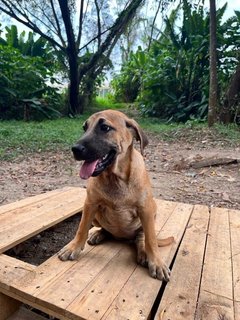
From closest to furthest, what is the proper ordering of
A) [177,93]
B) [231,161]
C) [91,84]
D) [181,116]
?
[231,161]
[181,116]
[177,93]
[91,84]

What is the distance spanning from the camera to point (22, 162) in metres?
5.34

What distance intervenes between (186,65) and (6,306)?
1049cm

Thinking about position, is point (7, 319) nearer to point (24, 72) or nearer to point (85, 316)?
point (85, 316)

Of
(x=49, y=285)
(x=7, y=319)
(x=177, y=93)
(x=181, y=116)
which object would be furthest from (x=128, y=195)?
(x=177, y=93)

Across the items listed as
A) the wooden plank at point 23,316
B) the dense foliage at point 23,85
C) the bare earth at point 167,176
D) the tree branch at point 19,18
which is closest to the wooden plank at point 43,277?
the wooden plank at point 23,316

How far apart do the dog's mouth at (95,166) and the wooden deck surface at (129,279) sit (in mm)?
593

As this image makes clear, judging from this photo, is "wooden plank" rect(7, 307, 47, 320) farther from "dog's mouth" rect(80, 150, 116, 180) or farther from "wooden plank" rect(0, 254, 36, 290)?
"dog's mouth" rect(80, 150, 116, 180)

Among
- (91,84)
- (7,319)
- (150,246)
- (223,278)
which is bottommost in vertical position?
(7,319)

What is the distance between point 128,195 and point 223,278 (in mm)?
747

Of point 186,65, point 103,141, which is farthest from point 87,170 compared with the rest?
point 186,65

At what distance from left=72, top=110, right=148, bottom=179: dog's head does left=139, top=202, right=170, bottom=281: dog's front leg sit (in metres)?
0.37

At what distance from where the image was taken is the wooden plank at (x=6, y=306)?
5.55 feet

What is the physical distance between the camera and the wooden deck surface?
1501mm

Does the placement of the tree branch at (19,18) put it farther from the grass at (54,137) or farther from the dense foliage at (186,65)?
the grass at (54,137)
